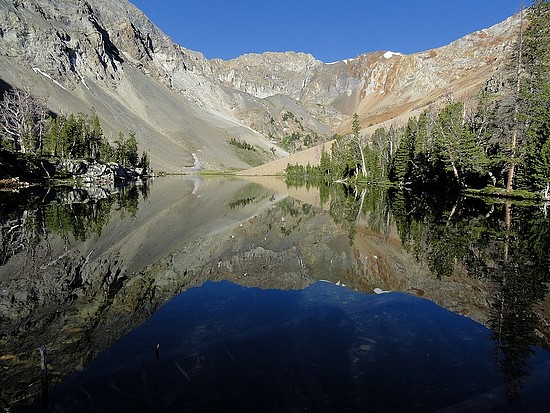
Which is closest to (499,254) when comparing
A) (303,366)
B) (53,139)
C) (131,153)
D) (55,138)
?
(303,366)

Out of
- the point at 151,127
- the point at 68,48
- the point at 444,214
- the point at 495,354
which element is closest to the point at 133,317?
the point at 495,354

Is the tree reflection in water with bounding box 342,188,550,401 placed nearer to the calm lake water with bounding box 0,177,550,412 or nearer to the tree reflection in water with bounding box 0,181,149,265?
the calm lake water with bounding box 0,177,550,412

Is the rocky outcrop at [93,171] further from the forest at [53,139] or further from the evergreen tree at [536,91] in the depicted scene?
the evergreen tree at [536,91]

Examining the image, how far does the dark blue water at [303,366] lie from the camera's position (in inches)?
269

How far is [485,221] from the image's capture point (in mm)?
27328

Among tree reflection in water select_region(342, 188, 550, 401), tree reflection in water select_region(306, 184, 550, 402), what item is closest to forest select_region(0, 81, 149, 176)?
tree reflection in water select_region(306, 184, 550, 402)

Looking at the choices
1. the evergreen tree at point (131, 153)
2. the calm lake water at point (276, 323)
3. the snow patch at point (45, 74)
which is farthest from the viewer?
the snow patch at point (45, 74)

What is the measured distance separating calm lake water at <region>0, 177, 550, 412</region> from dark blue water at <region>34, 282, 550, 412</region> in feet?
0.12

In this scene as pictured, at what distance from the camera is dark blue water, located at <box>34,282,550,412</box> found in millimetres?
6844

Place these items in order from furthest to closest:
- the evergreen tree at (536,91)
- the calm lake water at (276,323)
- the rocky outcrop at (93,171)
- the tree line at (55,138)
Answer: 1. the tree line at (55,138)
2. the rocky outcrop at (93,171)
3. the evergreen tree at (536,91)
4. the calm lake water at (276,323)

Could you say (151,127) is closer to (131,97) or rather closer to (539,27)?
(131,97)

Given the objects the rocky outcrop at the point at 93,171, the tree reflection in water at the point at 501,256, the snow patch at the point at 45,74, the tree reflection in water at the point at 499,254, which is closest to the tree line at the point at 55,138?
the rocky outcrop at the point at 93,171

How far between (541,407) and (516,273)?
9.08 m

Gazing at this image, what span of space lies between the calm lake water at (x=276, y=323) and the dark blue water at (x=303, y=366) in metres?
0.04
